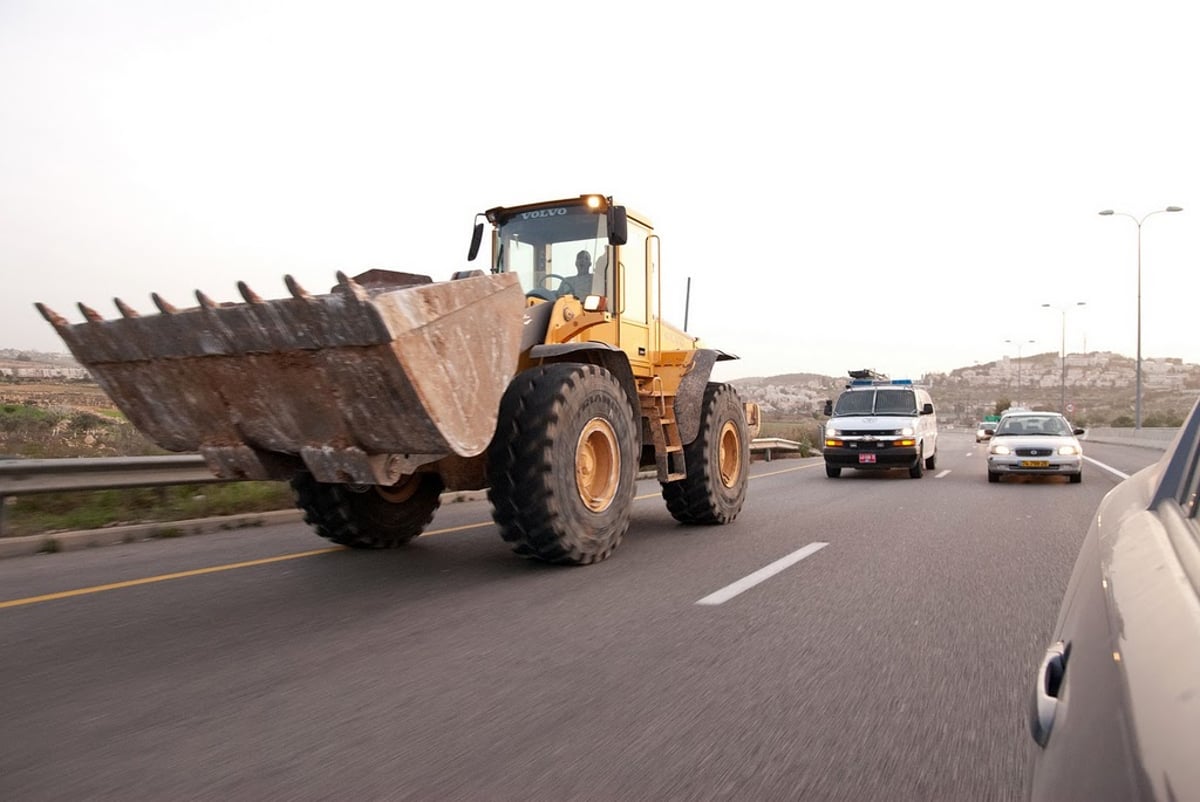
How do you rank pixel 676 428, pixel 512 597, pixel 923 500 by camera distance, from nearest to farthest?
pixel 512 597
pixel 676 428
pixel 923 500

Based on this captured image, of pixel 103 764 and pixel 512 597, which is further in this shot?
pixel 512 597

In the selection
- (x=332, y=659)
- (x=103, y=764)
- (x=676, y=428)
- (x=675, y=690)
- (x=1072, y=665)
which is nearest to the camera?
(x=1072, y=665)

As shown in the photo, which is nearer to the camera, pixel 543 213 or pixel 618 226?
pixel 618 226

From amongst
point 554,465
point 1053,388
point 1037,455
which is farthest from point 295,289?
point 1053,388

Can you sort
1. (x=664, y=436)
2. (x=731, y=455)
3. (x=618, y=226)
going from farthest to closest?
(x=731, y=455) < (x=664, y=436) < (x=618, y=226)

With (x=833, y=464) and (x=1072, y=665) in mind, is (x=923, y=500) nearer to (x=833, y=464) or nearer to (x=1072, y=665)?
(x=833, y=464)

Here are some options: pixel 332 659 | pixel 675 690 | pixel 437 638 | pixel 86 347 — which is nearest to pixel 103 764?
pixel 332 659

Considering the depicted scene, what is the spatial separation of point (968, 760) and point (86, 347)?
228 inches

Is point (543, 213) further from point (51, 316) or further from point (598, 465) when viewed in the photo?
point (51, 316)

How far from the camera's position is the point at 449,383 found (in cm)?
542

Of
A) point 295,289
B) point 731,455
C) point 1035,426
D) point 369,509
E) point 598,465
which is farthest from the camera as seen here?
point 1035,426

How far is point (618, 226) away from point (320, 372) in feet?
10.1

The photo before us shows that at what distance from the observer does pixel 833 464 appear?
18.5m

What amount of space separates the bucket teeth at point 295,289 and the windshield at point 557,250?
124 inches
